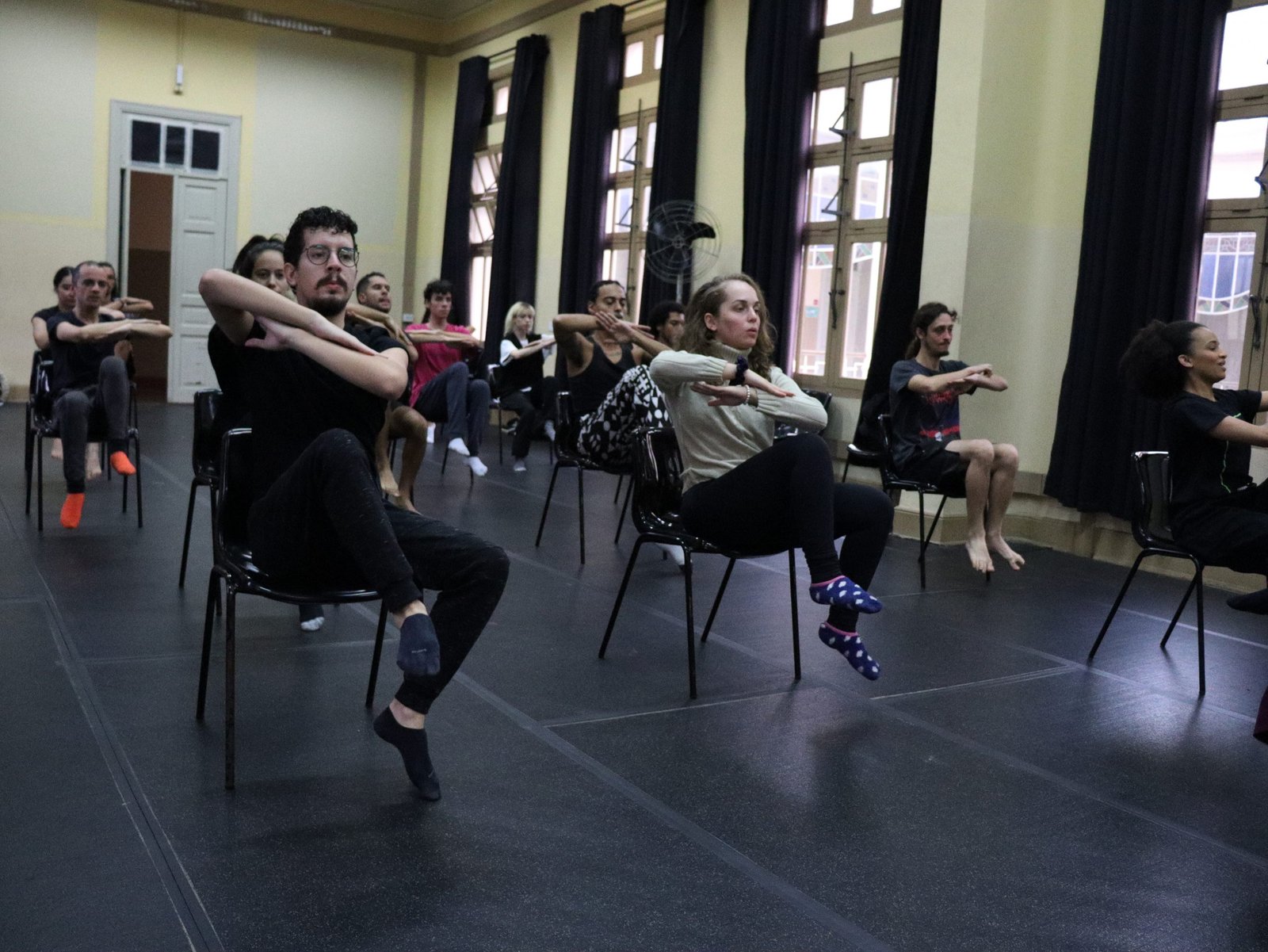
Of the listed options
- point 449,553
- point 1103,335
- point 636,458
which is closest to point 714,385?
point 636,458

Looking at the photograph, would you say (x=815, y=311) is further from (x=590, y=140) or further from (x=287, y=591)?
(x=287, y=591)

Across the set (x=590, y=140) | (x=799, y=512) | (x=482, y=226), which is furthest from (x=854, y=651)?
(x=482, y=226)

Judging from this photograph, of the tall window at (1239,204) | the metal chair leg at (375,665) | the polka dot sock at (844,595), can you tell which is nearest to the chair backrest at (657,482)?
the polka dot sock at (844,595)

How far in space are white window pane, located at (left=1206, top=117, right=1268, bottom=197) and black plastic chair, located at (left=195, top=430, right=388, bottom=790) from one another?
4.19 metres

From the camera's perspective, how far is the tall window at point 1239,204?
493 centimetres

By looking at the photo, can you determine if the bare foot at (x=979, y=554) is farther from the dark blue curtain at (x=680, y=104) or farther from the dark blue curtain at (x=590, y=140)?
the dark blue curtain at (x=590, y=140)

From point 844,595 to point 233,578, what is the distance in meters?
1.33

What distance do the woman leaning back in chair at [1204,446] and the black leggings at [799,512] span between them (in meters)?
0.98

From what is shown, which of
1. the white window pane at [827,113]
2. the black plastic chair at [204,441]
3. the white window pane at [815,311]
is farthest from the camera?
the white window pane at [815,311]

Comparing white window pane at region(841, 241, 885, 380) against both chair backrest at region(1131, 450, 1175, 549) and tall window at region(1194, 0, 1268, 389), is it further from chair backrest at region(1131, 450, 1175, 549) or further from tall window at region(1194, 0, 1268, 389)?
chair backrest at region(1131, 450, 1175, 549)

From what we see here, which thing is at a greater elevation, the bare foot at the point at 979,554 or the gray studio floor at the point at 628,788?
the bare foot at the point at 979,554

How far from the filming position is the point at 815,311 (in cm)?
718

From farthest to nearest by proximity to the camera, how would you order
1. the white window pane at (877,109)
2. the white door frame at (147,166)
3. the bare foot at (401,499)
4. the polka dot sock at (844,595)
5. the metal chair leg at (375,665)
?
the white door frame at (147,166)
the white window pane at (877,109)
the bare foot at (401,499)
the polka dot sock at (844,595)
the metal chair leg at (375,665)

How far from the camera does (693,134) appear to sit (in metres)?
7.86
